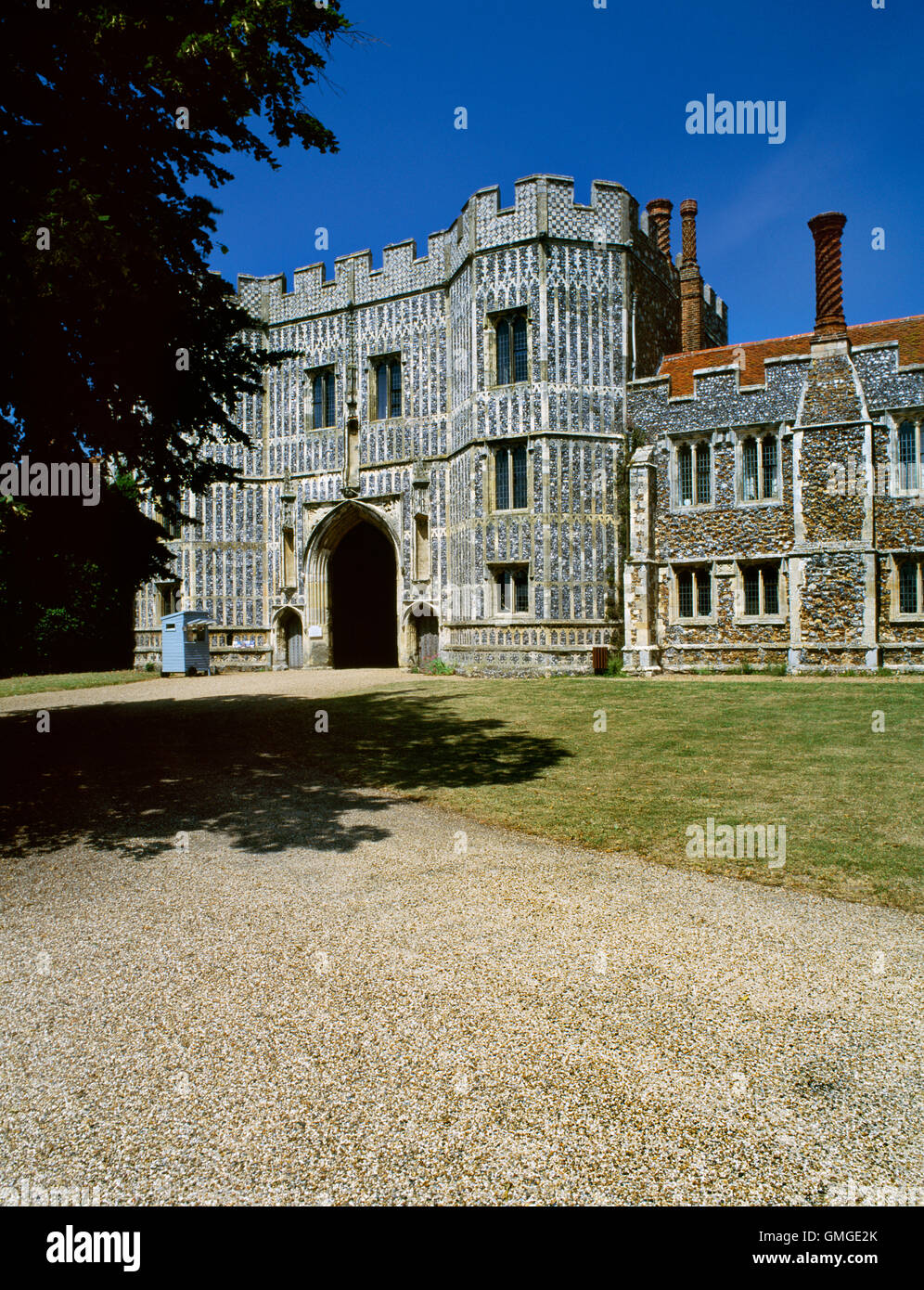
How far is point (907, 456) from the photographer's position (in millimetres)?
18219

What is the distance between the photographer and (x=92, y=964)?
3.67 m

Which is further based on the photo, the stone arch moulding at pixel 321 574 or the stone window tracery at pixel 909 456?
the stone arch moulding at pixel 321 574

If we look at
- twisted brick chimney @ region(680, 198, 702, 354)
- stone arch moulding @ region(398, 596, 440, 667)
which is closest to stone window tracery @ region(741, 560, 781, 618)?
twisted brick chimney @ region(680, 198, 702, 354)

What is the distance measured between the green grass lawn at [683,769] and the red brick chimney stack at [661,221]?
17.5 metres

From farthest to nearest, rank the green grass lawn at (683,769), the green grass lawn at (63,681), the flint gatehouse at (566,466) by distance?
the green grass lawn at (63,681), the flint gatehouse at (566,466), the green grass lawn at (683,769)

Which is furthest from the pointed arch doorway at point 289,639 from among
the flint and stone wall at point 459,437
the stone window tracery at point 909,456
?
the stone window tracery at point 909,456

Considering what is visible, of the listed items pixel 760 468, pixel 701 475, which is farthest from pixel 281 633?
pixel 760 468

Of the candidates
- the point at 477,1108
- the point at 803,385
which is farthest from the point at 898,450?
the point at 477,1108

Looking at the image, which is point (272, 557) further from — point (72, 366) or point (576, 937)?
point (576, 937)

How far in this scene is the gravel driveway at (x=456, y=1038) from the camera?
7.40ft

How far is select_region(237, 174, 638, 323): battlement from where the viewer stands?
20.7 meters

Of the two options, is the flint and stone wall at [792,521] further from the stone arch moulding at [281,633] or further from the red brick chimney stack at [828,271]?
the stone arch moulding at [281,633]
